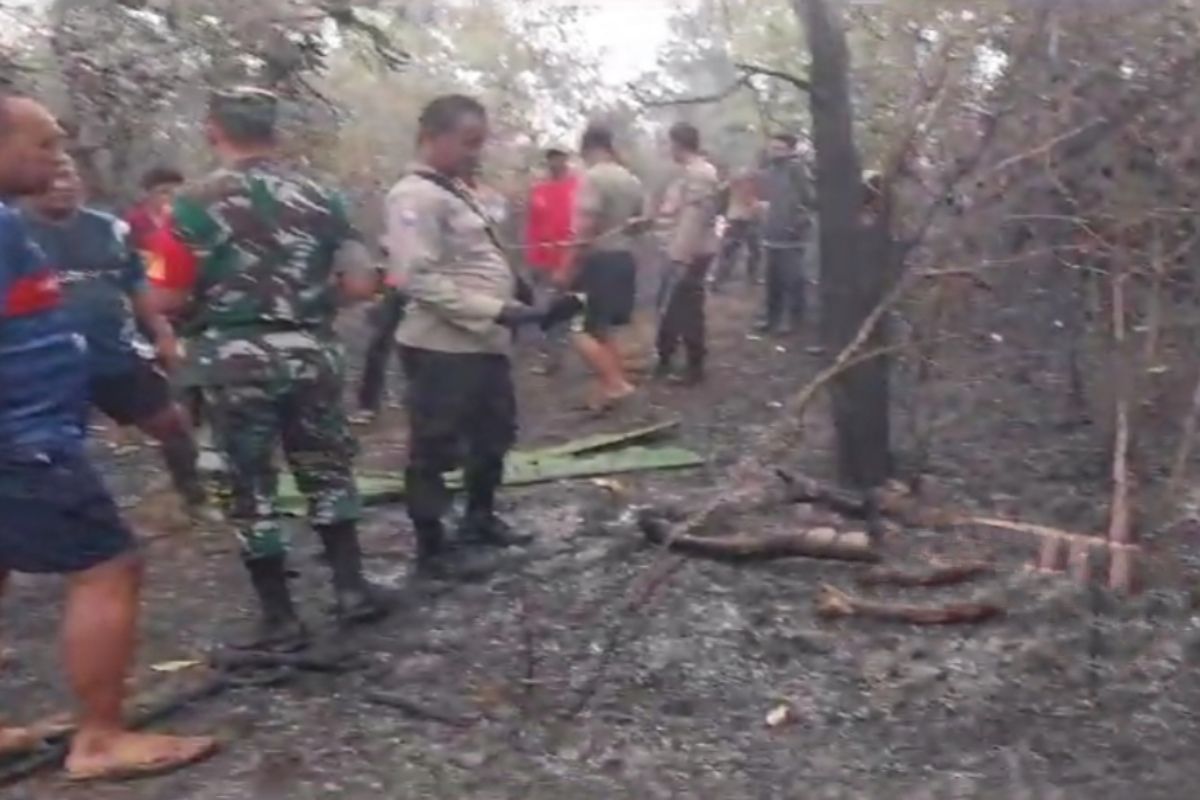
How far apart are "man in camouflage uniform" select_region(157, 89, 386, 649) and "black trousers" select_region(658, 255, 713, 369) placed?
19.6ft

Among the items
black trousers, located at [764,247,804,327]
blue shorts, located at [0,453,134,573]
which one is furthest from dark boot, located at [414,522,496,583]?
black trousers, located at [764,247,804,327]

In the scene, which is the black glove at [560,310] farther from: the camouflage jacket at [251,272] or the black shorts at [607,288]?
the black shorts at [607,288]

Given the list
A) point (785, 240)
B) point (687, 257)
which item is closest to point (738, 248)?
point (785, 240)

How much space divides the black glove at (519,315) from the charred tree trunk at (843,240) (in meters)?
1.49

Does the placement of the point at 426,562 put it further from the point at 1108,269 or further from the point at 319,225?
the point at 1108,269

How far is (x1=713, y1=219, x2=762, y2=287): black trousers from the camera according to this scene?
13.5 meters

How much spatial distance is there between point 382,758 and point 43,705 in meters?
1.18

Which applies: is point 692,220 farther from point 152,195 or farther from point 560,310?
point 560,310

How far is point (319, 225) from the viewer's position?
492cm

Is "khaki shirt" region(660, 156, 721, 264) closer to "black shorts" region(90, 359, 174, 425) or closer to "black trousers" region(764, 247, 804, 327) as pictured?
"black trousers" region(764, 247, 804, 327)

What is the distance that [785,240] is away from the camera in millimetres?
12594

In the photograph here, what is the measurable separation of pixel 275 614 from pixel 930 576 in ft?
7.22

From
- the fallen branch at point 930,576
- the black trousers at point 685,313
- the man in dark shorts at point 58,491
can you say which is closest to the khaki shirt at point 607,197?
the black trousers at point 685,313

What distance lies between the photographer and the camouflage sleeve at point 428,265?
219 inches
